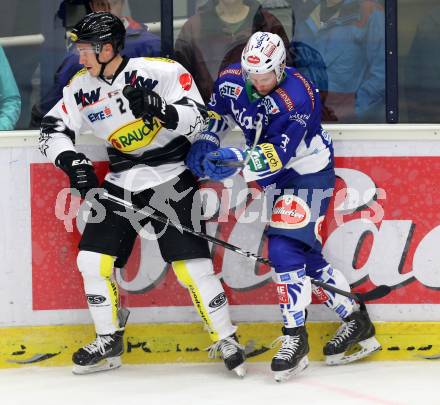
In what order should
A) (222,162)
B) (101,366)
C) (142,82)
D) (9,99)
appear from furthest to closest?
(9,99)
(101,366)
(142,82)
(222,162)

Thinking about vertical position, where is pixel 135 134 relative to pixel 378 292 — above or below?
above

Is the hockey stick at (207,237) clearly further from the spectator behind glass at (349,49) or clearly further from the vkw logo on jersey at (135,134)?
the spectator behind glass at (349,49)

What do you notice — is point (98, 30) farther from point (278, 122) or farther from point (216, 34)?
point (278, 122)

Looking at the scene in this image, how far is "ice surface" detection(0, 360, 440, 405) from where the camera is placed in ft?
13.6

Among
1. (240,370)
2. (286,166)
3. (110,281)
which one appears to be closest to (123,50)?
(286,166)

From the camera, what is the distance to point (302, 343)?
14.5 feet

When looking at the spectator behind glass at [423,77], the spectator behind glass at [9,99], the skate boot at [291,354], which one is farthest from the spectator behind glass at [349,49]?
the spectator behind glass at [9,99]

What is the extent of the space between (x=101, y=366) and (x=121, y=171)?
2.66 ft

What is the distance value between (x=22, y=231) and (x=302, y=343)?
4.20 feet

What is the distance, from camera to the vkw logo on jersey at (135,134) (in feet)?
14.7

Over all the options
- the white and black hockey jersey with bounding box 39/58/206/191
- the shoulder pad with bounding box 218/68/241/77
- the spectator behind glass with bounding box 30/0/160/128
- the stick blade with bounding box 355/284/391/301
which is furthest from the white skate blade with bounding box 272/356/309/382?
the spectator behind glass with bounding box 30/0/160/128

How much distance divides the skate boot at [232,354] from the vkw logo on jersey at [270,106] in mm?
926

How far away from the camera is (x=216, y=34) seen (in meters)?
4.69

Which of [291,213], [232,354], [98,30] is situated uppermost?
[98,30]
